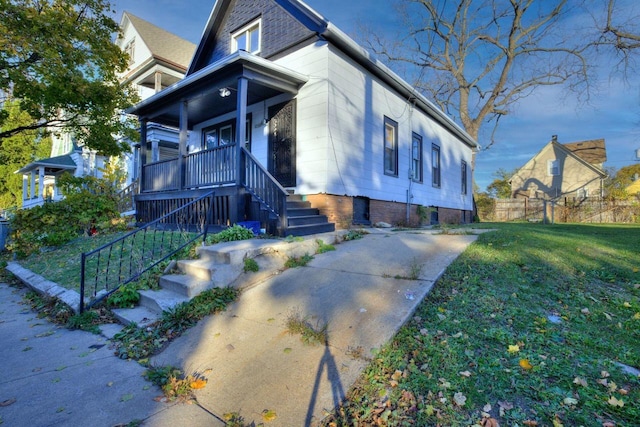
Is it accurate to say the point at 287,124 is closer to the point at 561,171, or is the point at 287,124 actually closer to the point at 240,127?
the point at 240,127

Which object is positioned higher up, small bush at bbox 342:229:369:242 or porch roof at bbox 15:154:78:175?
porch roof at bbox 15:154:78:175

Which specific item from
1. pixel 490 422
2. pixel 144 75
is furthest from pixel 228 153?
pixel 144 75

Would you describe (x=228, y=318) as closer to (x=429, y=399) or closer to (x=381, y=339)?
(x=381, y=339)

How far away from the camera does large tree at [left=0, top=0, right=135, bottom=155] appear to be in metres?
7.21

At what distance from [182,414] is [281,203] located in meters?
3.91

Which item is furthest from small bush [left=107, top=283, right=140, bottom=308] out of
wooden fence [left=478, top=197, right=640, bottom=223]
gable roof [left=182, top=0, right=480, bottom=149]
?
wooden fence [left=478, top=197, right=640, bottom=223]

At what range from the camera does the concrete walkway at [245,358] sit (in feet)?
7.29

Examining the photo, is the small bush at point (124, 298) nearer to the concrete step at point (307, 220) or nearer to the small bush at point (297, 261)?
the small bush at point (297, 261)

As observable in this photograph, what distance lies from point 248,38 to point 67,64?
487 centimetres

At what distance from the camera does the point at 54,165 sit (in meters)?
18.4

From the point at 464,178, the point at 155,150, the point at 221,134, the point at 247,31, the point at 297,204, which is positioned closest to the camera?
the point at 297,204

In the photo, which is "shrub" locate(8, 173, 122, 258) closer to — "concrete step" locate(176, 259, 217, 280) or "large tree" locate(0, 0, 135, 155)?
"large tree" locate(0, 0, 135, 155)

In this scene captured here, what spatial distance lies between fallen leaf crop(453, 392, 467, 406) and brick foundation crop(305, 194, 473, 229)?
220 inches

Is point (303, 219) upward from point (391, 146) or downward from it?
downward
